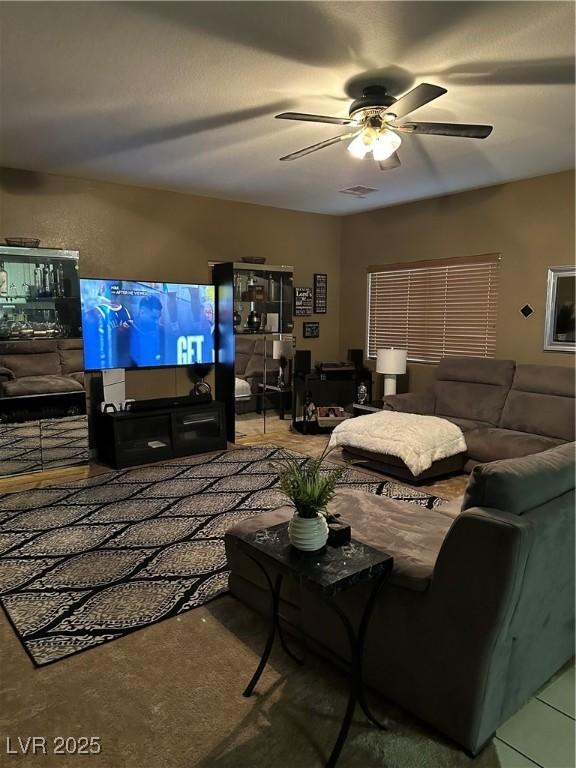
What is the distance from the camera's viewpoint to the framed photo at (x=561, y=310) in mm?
4504

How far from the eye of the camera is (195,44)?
229 centimetres

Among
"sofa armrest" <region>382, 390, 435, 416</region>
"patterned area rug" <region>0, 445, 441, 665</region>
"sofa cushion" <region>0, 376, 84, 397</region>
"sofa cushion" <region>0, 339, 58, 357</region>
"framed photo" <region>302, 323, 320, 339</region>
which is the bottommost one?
"patterned area rug" <region>0, 445, 441, 665</region>

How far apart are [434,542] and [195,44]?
7.80 ft

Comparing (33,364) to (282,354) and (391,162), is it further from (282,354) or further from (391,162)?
(391,162)

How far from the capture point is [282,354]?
19.5ft

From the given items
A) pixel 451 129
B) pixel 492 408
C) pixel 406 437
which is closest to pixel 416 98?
pixel 451 129

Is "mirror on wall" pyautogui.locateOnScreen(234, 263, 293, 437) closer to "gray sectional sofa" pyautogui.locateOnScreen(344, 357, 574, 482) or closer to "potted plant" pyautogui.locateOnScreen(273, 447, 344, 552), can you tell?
"gray sectional sofa" pyautogui.locateOnScreen(344, 357, 574, 482)

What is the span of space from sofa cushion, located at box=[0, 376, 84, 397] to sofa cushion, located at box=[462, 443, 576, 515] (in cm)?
370

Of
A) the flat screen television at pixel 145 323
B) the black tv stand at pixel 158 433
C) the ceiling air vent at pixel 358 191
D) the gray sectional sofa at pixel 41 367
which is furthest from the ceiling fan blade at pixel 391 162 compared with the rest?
the gray sectional sofa at pixel 41 367

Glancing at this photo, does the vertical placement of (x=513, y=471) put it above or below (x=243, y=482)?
above

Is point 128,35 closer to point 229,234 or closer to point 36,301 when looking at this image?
point 36,301

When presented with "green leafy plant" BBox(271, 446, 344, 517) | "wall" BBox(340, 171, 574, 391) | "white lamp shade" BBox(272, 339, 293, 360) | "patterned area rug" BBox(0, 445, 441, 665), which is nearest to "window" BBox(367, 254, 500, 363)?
"wall" BBox(340, 171, 574, 391)

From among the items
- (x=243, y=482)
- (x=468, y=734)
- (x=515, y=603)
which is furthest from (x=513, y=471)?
(x=243, y=482)

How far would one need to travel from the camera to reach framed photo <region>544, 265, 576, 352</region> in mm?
4504
